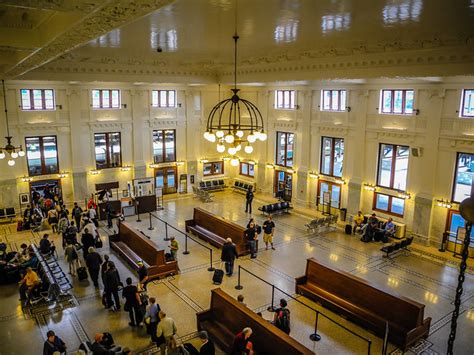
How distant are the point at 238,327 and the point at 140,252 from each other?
5714 millimetres

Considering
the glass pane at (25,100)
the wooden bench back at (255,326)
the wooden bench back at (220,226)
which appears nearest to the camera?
the wooden bench back at (255,326)

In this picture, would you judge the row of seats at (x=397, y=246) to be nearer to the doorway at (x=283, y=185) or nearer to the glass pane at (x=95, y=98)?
the doorway at (x=283, y=185)

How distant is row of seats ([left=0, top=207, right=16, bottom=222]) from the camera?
1803cm

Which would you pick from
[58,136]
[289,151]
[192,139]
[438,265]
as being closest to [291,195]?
[289,151]

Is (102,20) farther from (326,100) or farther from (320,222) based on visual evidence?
(326,100)

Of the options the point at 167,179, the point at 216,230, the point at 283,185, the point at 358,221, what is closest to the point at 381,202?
the point at 358,221

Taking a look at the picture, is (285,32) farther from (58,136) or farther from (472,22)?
(58,136)

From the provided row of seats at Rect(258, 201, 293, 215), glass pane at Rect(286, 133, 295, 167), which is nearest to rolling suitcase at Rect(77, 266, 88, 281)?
row of seats at Rect(258, 201, 293, 215)

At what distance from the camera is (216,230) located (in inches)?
612

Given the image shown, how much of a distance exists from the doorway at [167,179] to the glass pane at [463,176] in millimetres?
14423

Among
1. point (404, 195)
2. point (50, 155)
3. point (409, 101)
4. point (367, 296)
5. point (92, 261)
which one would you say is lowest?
point (367, 296)

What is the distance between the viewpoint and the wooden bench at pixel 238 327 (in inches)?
298

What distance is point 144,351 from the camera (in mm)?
8734

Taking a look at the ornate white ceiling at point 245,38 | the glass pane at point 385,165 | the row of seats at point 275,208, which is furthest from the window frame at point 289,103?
the ornate white ceiling at point 245,38
